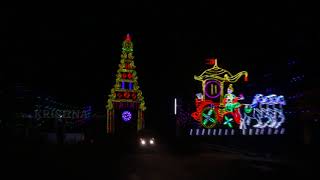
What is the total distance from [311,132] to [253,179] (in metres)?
19.5

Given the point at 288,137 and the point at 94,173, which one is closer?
the point at 94,173

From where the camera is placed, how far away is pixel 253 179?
1311 cm

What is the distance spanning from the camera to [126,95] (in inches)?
1988

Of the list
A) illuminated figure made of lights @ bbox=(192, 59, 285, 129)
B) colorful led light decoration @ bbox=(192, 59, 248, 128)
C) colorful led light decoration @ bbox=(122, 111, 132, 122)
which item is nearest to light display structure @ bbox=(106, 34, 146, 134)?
colorful led light decoration @ bbox=(122, 111, 132, 122)

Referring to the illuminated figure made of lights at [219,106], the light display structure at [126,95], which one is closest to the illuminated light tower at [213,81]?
the illuminated figure made of lights at [219,106]

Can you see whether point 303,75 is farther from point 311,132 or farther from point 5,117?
point 5,117

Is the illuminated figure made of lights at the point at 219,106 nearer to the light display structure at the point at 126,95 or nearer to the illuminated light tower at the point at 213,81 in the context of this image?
the illuminated light tower at the point at 213,81

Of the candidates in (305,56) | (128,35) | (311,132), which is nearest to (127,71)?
(128,35)

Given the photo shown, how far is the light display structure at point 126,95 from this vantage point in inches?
1988

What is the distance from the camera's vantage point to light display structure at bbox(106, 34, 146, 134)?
50500 mm

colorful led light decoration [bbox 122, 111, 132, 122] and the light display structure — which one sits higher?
the light display structure

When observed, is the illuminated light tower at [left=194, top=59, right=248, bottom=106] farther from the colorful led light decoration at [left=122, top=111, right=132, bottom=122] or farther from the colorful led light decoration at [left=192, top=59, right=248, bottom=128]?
the colorful led light decoration at [left=122, top=111, right=132, bottom=122]

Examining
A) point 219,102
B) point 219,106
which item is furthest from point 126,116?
point 219,106

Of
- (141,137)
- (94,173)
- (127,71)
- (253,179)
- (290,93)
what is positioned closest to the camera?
(253,179)
